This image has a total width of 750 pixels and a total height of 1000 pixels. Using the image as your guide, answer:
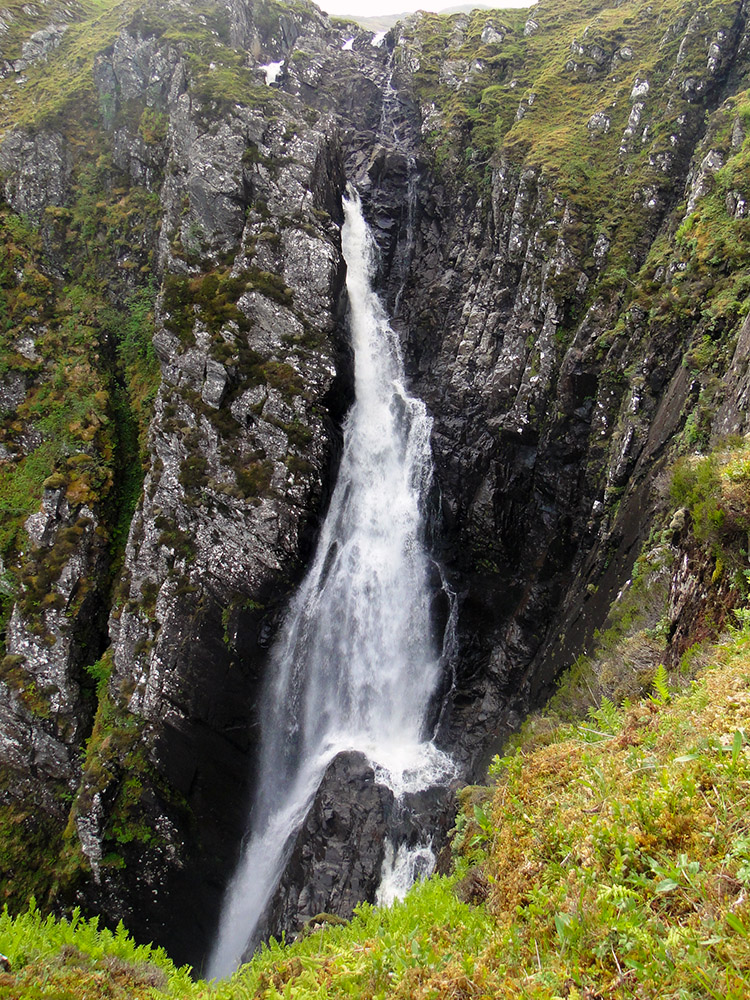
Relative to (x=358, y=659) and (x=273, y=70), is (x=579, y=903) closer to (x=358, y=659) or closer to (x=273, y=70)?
(x=358, y=659)

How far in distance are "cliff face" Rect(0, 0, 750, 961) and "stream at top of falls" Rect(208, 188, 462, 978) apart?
839mm

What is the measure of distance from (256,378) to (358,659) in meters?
10.9

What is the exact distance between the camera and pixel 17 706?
1546 centimetres

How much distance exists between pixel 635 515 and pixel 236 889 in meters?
16.4

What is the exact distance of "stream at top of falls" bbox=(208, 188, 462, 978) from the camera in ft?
52.9

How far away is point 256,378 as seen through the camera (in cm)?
1877

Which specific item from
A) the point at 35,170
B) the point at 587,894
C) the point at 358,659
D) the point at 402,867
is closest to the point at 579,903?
the point at 587,894

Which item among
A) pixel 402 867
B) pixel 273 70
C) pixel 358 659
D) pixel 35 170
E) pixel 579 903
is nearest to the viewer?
pixel 579 903

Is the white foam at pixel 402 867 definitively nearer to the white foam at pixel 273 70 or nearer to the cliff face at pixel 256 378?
the cliff face at pixel 256 378

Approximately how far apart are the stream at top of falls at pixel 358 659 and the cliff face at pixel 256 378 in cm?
84

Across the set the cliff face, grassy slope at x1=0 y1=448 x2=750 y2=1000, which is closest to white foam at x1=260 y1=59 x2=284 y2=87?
the cliff face

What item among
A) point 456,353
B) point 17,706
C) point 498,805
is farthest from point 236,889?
point 456,353

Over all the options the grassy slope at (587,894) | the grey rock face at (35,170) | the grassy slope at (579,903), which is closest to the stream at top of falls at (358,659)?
the grassy slope at (587,894)

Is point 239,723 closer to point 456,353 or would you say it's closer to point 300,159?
point 456,353
